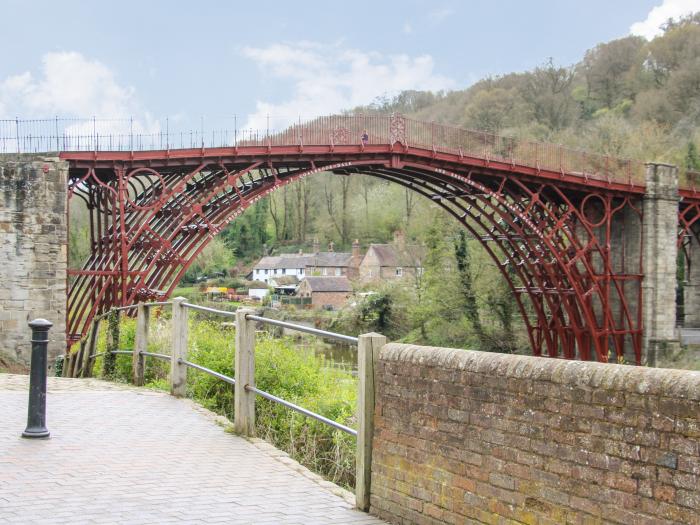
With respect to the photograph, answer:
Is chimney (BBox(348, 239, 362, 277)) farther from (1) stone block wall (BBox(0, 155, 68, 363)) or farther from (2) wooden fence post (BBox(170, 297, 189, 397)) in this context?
(2) wooden fence post (BBox(170, 297, 189, 397))

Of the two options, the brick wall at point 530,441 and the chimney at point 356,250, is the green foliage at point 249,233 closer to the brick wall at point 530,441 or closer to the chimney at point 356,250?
the chimney at point 356,250

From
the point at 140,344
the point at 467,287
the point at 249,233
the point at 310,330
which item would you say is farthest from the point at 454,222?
the point at 249,233

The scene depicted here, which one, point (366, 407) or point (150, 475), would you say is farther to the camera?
point (150, 475)

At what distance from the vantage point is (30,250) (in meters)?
18.4

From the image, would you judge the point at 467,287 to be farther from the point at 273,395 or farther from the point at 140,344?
the point at 273,395

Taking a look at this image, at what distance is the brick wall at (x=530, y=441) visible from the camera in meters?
3.62

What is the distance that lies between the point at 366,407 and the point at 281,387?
13.9 feet

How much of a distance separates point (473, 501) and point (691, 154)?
41681mm

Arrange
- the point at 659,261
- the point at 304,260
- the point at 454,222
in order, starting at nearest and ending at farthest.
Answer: the point at 659,261
the point at 454,222
the point at 304,260

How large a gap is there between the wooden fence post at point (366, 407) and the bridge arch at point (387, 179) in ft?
48.5

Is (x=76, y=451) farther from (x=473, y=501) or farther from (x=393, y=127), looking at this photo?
(x=393, y=127)

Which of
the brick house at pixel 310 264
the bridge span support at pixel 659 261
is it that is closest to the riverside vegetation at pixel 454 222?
the brick house at pixel 310 264

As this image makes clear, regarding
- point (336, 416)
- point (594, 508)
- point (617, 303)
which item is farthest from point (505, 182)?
point (594, 508)

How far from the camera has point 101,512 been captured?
5.04 meters
